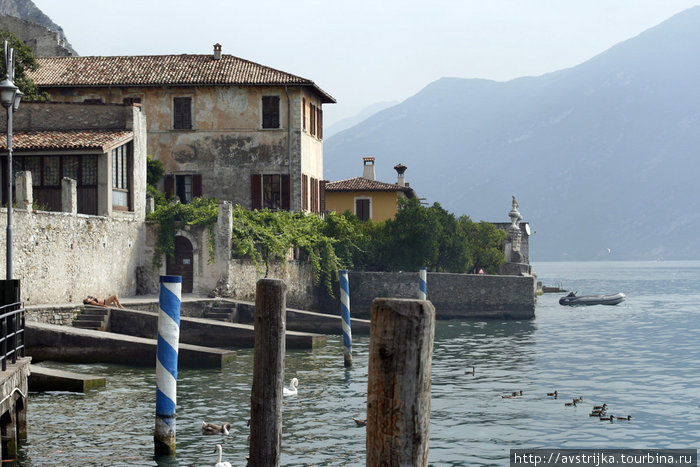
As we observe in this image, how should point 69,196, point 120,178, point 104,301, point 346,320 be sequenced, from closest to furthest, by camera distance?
point 346,320
point 104,301
point 69,196
point 120,178

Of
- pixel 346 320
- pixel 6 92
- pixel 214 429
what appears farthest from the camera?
pixel 346 320

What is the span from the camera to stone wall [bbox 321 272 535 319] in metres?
41.9

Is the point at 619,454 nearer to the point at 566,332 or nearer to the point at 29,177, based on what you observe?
the point at 29,177

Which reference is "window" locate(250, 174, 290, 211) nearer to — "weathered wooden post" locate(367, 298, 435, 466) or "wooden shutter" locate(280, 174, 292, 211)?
"wooden shutter" locate(280, 174, 292, 211)

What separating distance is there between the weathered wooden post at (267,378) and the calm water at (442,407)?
7.82ft

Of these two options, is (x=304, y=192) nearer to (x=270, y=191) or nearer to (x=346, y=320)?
(x=270, y=191)

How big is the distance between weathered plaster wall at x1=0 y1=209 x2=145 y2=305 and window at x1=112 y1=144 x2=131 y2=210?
51cm

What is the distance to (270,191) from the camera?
134 feet

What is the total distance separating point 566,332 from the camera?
124 ft

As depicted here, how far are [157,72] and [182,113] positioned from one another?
214 cm

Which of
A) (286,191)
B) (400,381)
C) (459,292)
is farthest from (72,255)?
(400,381)

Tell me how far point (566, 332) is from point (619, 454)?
23587mm

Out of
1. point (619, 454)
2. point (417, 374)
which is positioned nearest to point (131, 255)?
point (619, 454)

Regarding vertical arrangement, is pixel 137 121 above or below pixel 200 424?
above
